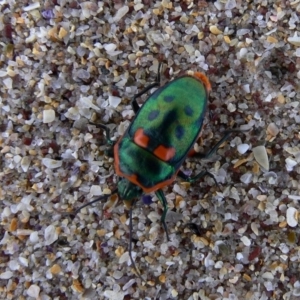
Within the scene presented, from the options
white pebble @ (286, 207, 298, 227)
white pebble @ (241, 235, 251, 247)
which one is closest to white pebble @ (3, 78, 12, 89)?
white pebble @ (241, 235, 251, 247)

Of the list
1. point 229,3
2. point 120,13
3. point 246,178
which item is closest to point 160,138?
point 246,178

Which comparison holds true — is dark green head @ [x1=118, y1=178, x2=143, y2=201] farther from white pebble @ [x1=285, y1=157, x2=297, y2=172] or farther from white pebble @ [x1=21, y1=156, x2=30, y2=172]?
white pebble @ [x1=285, y1=157, x2=297, y2=172]

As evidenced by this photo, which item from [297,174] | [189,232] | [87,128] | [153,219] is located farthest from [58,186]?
[297,174]

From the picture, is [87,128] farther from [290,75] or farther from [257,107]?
[290,75]

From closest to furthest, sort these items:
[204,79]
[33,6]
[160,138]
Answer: [160,138], [204,79], [33,6]

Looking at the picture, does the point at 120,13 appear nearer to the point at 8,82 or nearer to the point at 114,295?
the point at 8,82
